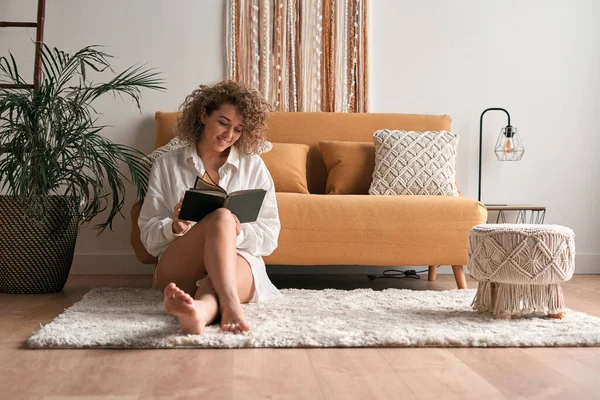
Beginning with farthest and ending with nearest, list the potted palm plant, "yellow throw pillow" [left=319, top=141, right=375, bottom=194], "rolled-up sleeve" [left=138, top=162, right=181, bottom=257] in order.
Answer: "yellow throw pillow" [left=319, top=141, right=375, bottom=194] < the potted palm plant < "rolled-up sleeve" [left=138, top=162, right=181, bottom=257]

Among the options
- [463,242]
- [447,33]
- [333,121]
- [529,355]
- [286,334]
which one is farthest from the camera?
[447,33]

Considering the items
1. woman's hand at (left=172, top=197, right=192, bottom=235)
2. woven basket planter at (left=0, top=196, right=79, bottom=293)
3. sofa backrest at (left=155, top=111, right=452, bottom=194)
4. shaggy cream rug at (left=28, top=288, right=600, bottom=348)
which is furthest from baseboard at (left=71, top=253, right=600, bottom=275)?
woman's hand at (left=172, top=197, right=192, bottom=235)

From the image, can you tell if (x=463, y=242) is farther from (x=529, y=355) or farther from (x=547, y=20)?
(x=547, y=20)

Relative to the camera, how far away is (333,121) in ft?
13.8

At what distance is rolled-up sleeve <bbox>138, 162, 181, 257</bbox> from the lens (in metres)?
2.63

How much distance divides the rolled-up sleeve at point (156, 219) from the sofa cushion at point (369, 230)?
768 millimetres

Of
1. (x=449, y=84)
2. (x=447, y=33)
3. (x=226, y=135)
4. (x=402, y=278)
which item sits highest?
(x=447, y=33)

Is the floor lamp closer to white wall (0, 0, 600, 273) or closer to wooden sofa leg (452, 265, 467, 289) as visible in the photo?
white wall (0, 0, 600, 273)

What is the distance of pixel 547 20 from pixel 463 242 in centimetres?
198

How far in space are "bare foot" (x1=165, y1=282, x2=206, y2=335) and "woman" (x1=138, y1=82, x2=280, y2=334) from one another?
0.22m

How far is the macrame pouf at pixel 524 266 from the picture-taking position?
8.14 feet

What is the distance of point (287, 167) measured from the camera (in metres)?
3.85

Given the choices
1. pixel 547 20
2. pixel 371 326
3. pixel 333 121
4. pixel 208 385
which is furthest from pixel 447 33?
pixel 208 385

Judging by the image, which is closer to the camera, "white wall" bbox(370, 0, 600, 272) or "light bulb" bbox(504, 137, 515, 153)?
"light bulb" bbox(504, 137, 515, 153)
